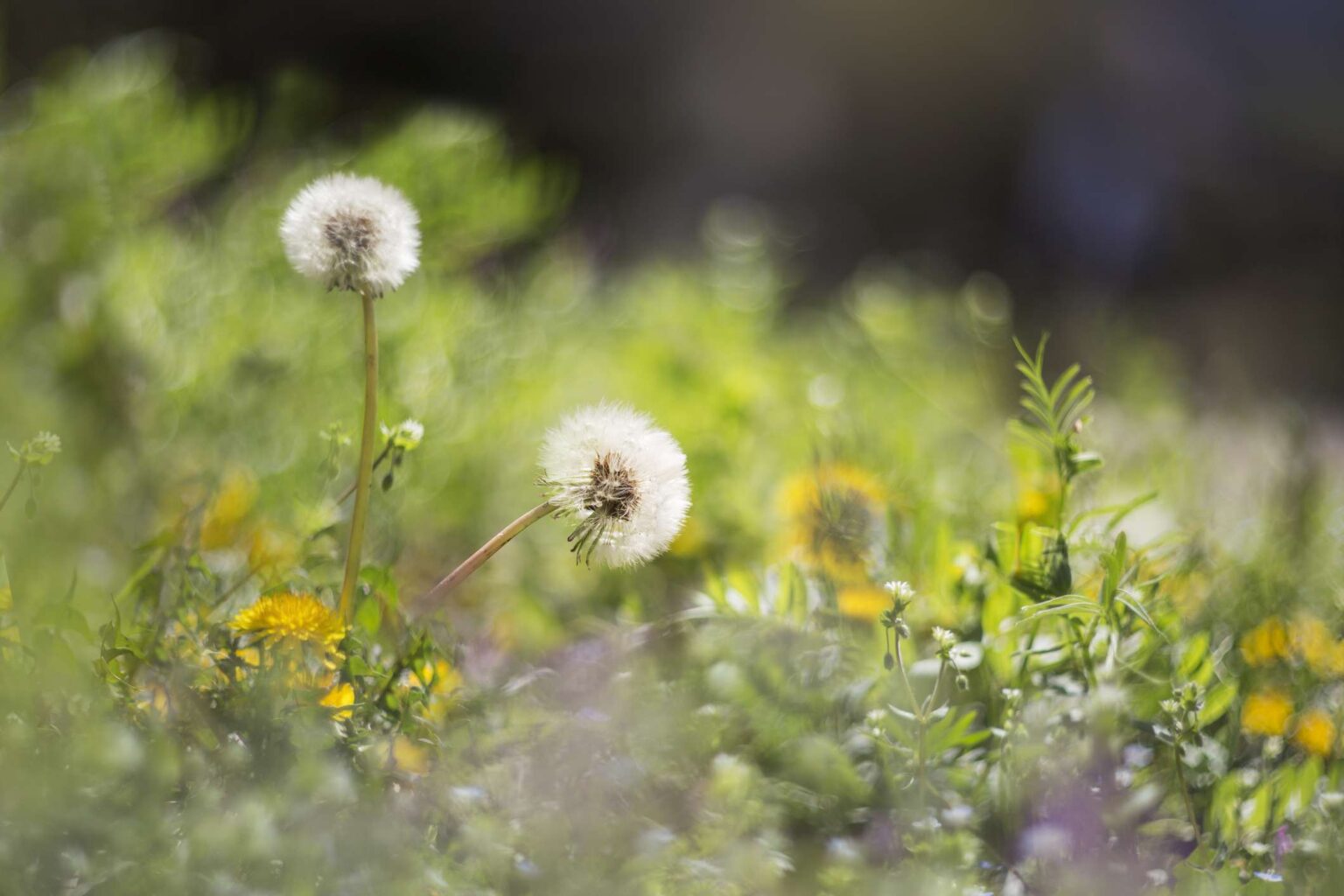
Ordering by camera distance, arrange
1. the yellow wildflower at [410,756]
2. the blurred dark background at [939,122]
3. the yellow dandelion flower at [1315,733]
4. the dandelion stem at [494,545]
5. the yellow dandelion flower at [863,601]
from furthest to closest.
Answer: the blurred dark background at [939,122], the yellow dandelion flower at [863,601], the yellow dandelion flower at [1315,733], the yellow wildflower at [410,756], the dandelion stem at [494,545]

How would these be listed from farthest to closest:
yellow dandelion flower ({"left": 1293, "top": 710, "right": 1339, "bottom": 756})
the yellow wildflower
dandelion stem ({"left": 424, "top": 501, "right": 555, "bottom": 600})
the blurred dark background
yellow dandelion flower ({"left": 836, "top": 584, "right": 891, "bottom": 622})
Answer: the blurred dark background, yellow dandelion flower ({"left": 836, "top": 584, "right": 891, "bottom": 622}), yellow dandelion flower ({"left": 1293, "top": 710, "right": 1339, "bottom": 756}), the yellow wildflower, dandelion stem ({"left": 424, "top": 501, "right": 555, "bottom": 600})

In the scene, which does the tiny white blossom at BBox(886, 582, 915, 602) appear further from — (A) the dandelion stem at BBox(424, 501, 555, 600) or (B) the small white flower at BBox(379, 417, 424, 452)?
(B) the small white flower at BBox(379, 417, 424, 452)

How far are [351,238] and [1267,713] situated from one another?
0.80 meters

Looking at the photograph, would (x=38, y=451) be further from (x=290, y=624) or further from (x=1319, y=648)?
(x=1319, y=648)

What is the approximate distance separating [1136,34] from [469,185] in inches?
118

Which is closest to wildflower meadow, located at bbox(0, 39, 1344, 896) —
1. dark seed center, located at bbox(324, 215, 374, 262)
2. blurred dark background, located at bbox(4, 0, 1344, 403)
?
dark seed center, located at bbox(324, 215, 374, 262)

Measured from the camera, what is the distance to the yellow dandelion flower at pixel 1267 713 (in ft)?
2.74

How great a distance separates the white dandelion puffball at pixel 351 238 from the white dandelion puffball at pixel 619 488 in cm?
15

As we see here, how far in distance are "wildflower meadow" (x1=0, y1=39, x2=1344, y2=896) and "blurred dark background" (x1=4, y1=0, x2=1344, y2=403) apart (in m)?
1.62

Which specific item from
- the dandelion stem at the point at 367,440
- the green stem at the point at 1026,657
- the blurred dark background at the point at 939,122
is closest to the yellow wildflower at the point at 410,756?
the dandelion stem at the point at 367,440

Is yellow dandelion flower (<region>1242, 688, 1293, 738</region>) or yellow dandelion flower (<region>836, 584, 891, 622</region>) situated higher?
yellow dandelion flower (<region>836, 584, 891, 622</region>)

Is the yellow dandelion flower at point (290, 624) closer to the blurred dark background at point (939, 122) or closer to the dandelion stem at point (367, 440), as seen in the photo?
the dandelion stem at point (367, 440)

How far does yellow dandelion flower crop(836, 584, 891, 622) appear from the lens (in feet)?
3.04

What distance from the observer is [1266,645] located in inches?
35.7
